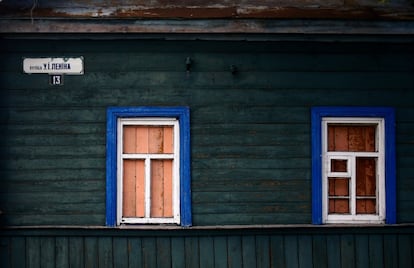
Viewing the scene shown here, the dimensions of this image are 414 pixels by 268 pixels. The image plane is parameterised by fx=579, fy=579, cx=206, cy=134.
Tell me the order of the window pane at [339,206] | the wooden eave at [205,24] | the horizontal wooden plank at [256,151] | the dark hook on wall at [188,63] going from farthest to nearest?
1. the window pane at [339,206]
2. the horizontal wooden plank at [256,151]
3. the dark hook on wall at [188,63]
4. the wooden eave at [205,24]

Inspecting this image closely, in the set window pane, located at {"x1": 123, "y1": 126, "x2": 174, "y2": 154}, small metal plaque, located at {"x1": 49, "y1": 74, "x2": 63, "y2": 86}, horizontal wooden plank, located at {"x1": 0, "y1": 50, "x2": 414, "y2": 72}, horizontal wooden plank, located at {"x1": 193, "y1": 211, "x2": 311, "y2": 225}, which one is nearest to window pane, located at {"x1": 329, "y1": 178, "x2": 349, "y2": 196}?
horizontal wooden plank, located at {"x1": 193, "y1": 211, "x2": 311, "y2": 225}

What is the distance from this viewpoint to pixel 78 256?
6777 millimetres

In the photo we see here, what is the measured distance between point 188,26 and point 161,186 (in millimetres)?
1912

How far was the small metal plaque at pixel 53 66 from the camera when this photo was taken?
6.83 m

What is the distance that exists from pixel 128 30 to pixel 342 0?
274 centimetres

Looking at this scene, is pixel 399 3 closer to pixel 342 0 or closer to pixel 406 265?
pixel 342 0

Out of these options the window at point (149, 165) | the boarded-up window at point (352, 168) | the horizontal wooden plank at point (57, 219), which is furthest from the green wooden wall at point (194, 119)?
the boarded-up window at point (352, 168)

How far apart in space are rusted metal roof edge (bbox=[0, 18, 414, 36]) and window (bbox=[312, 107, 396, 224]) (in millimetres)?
977

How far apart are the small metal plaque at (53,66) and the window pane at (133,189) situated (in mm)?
1259

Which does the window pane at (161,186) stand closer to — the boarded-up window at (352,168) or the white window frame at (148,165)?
the white window frame at (148,165)

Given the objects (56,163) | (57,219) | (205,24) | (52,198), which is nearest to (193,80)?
(205,24)

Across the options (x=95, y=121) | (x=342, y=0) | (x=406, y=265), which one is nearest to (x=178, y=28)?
(x=95, y=121)

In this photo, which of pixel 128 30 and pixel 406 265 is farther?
pixel 406 265

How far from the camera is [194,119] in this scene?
683 centimetres
